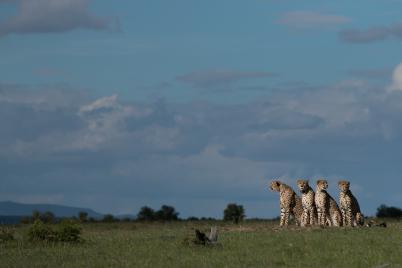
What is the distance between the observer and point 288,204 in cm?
3512

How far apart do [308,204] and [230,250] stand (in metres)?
7.44

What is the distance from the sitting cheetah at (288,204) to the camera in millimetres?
35094

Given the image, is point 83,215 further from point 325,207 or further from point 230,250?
point 230,250

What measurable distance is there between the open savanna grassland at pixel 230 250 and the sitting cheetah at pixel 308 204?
1.56m

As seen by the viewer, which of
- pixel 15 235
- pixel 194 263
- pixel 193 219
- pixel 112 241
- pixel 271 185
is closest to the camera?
pixel 194 263

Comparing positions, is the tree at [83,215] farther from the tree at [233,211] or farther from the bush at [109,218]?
the tree at [233,211]

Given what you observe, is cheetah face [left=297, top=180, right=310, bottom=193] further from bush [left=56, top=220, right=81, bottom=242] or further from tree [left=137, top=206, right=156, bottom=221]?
tree [left=137, top=206, right=156, bottom=221]

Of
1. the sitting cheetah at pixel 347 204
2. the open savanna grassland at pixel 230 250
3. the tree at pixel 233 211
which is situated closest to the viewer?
the open savanna grassland at pixel 230 250

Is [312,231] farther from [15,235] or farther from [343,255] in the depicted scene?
[15,235]

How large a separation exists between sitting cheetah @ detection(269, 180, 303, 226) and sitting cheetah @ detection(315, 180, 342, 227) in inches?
35.0

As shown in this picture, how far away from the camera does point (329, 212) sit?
34.6 metres

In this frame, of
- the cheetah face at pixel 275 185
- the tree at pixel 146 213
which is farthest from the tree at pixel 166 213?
the cheetah face at pixel 275 185

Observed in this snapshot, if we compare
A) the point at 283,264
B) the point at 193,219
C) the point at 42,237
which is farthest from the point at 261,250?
the point at 193,219

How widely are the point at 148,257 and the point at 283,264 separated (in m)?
3.19
